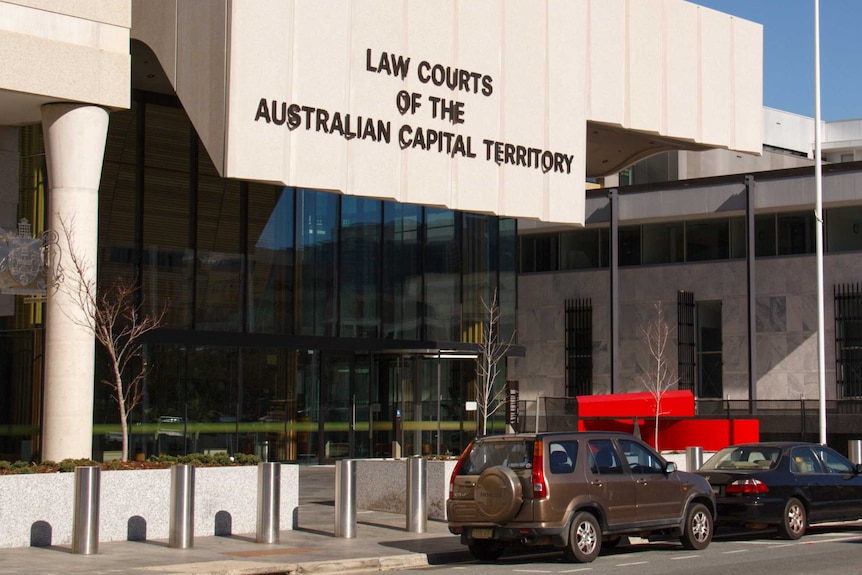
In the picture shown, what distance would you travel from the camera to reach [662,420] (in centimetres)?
3422

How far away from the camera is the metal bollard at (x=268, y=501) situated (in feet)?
55.7

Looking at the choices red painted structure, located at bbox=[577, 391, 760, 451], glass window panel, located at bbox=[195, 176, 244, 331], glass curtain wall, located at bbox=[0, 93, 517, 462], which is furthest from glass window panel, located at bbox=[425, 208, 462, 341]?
glass window panel, located at bbox=[195, 176, 244, 331]

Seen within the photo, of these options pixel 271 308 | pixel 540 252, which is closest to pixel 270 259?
pixel 271 308

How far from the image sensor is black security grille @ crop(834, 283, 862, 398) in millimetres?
40469

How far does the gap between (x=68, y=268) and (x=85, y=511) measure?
5955 millimetres

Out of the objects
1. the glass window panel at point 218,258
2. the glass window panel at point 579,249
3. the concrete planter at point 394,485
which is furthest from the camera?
the glass window panel at point 579,249

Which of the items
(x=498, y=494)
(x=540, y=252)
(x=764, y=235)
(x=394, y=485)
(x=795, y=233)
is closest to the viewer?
(x=498, y=494)

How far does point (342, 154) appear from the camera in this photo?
23.9m

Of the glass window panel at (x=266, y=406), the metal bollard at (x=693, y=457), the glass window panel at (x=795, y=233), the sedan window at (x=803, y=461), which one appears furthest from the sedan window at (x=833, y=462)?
the glass window panel at (x=795, y=233)

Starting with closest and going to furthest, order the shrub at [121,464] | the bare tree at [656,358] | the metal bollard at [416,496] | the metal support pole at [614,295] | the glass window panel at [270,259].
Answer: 1. the shrub at [121,464]
2. the metal bollard at [416,496]
3. the glass window panel at [270,259]
4. the metal support pole at [614,295]
5. the bare tree at [656,358]

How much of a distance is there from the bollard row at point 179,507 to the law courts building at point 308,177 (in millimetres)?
4273

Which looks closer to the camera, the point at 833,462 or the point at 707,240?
the point at 833,462

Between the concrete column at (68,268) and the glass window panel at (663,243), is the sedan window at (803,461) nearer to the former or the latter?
the concrete column at (68,268)

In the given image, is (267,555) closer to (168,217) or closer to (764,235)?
(168,217)
